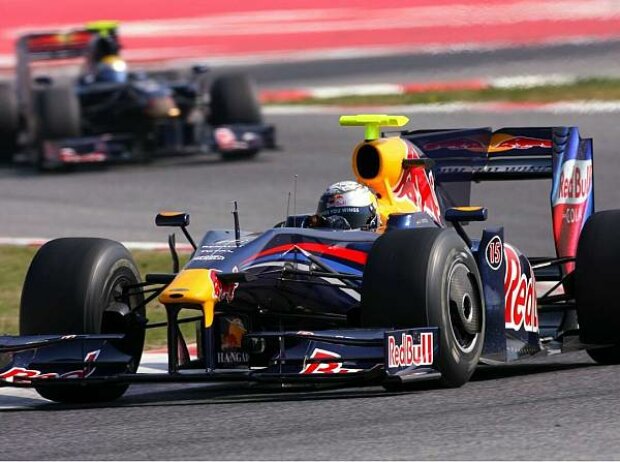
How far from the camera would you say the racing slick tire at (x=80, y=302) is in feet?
25.4

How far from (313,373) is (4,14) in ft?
78.7

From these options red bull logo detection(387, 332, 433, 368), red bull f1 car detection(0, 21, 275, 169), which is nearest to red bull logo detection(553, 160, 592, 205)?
red bull logo detection(387, 332, 433, 368)

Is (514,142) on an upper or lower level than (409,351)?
upper

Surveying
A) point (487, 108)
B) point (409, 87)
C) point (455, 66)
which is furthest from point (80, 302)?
point (455, 66)

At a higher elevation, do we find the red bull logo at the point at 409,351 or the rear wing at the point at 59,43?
the rear wing at the point at 59,43

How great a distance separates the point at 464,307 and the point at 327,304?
26.3 inches

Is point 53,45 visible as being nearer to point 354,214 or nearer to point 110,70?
point 110,70

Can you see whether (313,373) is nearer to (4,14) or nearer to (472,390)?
(472,390)

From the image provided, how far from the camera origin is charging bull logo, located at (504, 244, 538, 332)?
8.12 meters

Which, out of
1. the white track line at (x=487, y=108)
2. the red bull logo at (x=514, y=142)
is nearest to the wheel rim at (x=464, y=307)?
the red bull logo at (x=514, y=142)

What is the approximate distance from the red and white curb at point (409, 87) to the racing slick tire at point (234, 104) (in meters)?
4.21

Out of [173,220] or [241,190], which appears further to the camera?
[241,190]

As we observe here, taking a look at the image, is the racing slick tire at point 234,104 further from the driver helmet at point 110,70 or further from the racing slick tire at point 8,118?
the racing slick tire at point 8,118

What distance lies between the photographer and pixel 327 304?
7906 millimetres
